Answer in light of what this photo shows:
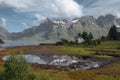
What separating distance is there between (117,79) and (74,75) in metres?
17.2

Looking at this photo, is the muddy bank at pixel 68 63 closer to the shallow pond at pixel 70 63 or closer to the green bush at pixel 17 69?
the shallow pond at pixel 70 63

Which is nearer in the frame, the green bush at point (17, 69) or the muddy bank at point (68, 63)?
the green bush at point (17, 69)

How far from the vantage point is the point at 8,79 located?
54.3 m

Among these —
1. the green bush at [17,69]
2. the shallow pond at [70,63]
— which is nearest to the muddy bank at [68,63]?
the shallow pond at [70,63]

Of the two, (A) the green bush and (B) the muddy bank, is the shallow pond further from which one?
(A) the green bush

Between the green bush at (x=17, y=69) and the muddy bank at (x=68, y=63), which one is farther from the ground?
the green bush at (x=17, y=69)

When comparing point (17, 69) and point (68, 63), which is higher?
point (17, 69)

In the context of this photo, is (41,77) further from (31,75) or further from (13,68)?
(13,68)

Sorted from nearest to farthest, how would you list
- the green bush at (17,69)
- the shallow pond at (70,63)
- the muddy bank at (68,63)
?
the green bush at (17,69)
the muddy bank at (68,63)
the shallow pond at (70,63)

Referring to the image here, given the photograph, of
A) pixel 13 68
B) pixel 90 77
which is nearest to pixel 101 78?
pixel 90 77

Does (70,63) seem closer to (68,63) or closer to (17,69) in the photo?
(68,63)

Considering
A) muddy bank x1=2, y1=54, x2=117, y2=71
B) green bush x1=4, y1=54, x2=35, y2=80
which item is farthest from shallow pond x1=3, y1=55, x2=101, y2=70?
green bush x1=4, y1=54, x2=35, y2=80

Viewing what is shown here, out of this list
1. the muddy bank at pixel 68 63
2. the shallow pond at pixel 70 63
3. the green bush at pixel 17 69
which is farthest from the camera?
the shallow pond at pixel 70 63

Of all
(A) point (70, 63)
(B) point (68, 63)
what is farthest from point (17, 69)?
(B) point (68, 63)
